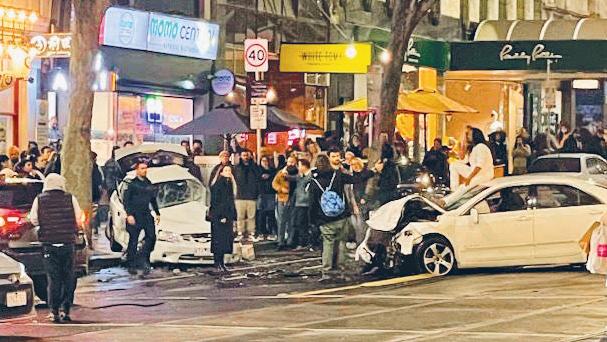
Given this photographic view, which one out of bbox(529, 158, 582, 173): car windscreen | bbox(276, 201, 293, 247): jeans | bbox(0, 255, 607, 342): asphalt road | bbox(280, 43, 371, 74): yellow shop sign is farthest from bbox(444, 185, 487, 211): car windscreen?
bbox(280, 43, 371, 74): yellow shop sign

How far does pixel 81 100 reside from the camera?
2348 cm

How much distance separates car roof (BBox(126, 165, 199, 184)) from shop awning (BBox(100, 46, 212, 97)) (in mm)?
7931

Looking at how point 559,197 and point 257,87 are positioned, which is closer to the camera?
point 559,197

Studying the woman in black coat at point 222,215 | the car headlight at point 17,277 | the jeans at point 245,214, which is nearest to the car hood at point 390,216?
the woman in black coat at point 222,215

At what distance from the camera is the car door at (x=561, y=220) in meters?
20.5

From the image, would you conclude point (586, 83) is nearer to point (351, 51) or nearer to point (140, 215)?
point (351, 51)

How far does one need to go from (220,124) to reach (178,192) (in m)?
5.67

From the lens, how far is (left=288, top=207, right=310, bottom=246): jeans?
2589 centimetres

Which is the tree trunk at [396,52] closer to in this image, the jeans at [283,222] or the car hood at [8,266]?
the jeans at [283,222]

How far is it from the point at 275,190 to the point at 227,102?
929 centimetres

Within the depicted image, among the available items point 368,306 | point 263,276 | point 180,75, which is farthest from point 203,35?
point 368,306

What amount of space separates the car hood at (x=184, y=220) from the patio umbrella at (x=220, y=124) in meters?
6.04

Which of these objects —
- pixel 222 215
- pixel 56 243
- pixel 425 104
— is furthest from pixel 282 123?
pixel 56 243

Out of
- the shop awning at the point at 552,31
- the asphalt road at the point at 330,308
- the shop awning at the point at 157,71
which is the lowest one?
the asphalt road at the point at 330,308
